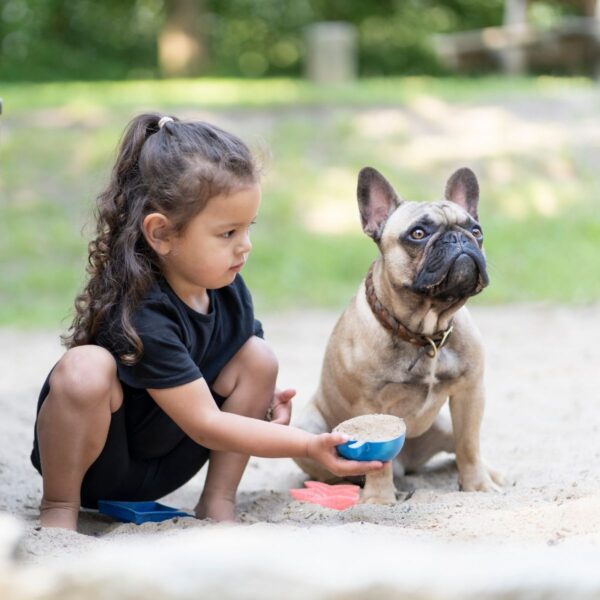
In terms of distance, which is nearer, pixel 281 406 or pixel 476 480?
pixel 281 406

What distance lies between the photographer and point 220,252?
319cm

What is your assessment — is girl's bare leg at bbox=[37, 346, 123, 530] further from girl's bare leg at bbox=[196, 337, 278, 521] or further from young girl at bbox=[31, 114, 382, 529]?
girl's bare leg at bbox=[196, 337, 278, 521]

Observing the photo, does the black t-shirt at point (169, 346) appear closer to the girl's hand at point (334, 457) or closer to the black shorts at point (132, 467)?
the black shorts at point (132, 467)

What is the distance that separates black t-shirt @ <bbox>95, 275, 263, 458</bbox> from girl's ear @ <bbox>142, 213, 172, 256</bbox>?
11cm

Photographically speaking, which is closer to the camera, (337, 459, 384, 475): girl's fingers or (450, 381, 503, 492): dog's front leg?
(337, 459, 384, 475): girl's fingers

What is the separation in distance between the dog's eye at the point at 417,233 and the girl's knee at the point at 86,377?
1.11 meters

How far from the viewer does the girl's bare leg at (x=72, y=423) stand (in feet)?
10.4

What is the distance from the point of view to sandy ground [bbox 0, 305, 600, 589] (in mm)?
2834

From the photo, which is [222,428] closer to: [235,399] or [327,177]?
[235,399]

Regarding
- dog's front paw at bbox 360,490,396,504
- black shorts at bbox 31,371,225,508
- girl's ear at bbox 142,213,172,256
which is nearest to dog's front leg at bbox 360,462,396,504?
dog's front paw at bbox 360,490,396,504

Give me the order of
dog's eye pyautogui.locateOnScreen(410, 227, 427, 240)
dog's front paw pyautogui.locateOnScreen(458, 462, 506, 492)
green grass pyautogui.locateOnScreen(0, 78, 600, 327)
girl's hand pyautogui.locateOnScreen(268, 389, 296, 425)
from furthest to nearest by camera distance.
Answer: green grass pyautogui.locateOnScreen(0, 78, 600, 327) < dog's front paw pyautogui.locateOnScreen(458, 462, 506, 492) < dog's eye pyautogui.locateOnScreen(410, 227, 427, 240) < girl's hand pyautogui.locateOnScreen(268, 389, 296, 425)

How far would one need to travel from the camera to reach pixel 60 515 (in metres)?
3.32

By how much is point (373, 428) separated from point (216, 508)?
639mm

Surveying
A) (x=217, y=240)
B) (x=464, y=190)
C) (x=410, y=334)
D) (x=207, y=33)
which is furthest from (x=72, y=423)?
(x=207, y=33)
